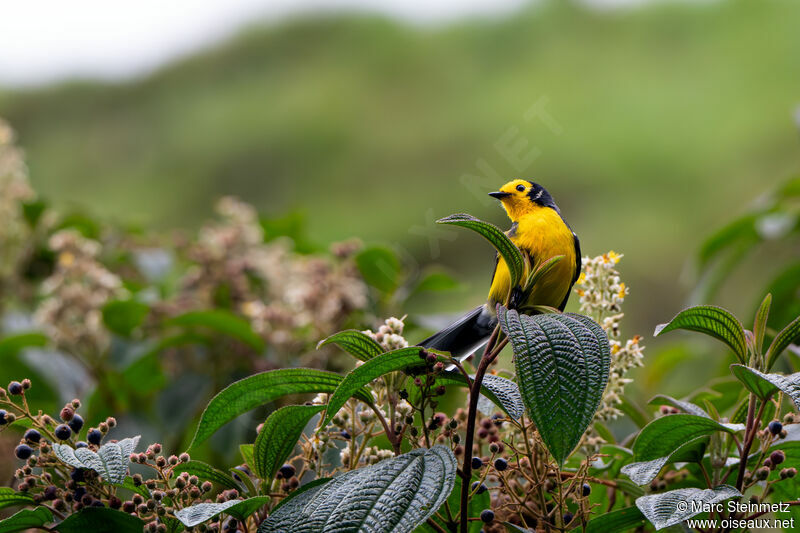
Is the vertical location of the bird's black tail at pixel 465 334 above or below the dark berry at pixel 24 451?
above

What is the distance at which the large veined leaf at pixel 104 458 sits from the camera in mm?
424

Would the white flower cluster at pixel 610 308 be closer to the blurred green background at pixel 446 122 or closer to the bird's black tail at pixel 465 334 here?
the bird's black tail at pixel 465 334

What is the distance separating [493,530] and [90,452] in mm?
267

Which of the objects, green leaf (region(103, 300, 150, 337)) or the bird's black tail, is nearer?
the bird's black tail

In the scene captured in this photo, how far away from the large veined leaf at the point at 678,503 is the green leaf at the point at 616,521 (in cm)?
4

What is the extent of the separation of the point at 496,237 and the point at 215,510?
0.75 ft

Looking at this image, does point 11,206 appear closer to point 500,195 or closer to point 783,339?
point 500,195

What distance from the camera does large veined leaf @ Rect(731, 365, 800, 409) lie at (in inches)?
16.3

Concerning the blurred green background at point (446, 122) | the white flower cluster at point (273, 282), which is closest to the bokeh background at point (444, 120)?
the blurred green background at point (446, 122)

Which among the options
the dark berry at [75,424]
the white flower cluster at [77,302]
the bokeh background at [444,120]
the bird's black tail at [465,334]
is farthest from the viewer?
the bokeh background at [444,120]

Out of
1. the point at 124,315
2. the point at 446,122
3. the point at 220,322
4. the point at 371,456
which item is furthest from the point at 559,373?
the point at 446,122

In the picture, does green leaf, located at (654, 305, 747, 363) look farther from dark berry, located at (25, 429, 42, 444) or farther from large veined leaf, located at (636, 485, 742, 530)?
dark berry, located at (25, 429, 42, 444)

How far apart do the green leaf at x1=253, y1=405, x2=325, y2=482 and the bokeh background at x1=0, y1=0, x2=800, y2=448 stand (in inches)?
81.5

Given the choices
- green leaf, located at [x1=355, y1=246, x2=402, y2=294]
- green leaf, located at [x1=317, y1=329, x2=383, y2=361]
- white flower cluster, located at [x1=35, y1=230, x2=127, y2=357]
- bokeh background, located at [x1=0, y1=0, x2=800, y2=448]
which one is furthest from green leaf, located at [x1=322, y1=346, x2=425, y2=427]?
bokeh background, located at [x1=0, y1=0, x2=800, y2=448]
